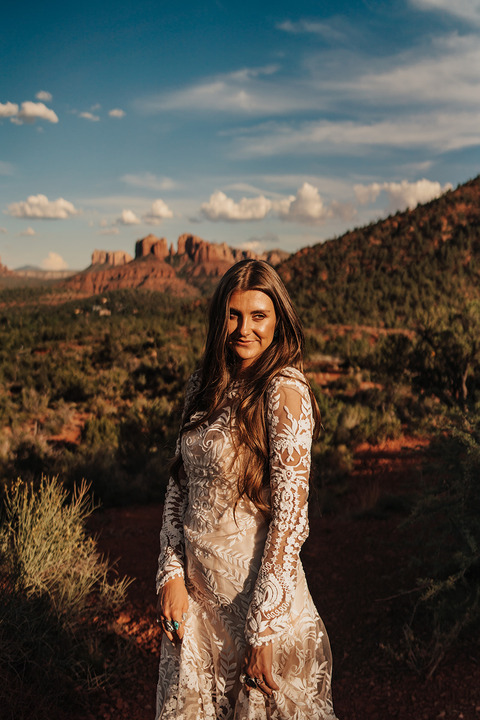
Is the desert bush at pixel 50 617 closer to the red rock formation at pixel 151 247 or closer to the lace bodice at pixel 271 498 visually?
the lace bodice at pixel 271 498

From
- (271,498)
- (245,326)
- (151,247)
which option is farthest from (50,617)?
(151,247)

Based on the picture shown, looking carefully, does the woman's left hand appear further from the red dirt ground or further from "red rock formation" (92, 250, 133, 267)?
"red rock formation" (92, 250, 133, 267)

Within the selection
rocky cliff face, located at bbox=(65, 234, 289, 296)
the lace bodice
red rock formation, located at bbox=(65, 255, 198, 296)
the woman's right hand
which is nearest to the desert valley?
the lace bodice

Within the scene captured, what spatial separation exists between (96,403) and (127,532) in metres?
6.04

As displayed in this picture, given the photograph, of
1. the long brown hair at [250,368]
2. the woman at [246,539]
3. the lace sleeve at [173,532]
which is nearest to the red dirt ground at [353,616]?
the woman at [246,539]

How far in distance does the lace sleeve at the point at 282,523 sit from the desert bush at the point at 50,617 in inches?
82.7

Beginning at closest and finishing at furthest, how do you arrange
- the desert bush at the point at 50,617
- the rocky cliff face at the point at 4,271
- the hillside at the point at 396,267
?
1. the desert bush at the point at 50,617
2. the hillside at the point at 396,267
3. the rocky cliff face at the point at 4,271

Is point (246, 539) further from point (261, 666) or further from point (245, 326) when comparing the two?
point (245, 326)

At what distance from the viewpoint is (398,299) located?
2728cm

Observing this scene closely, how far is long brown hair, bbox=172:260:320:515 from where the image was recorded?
155cm

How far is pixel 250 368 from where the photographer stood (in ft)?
5.60

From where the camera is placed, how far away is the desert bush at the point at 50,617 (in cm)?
298

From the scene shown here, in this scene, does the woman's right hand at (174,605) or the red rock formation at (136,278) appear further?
the red rock formation at (136,278)

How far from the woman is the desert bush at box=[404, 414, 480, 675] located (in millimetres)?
2278
